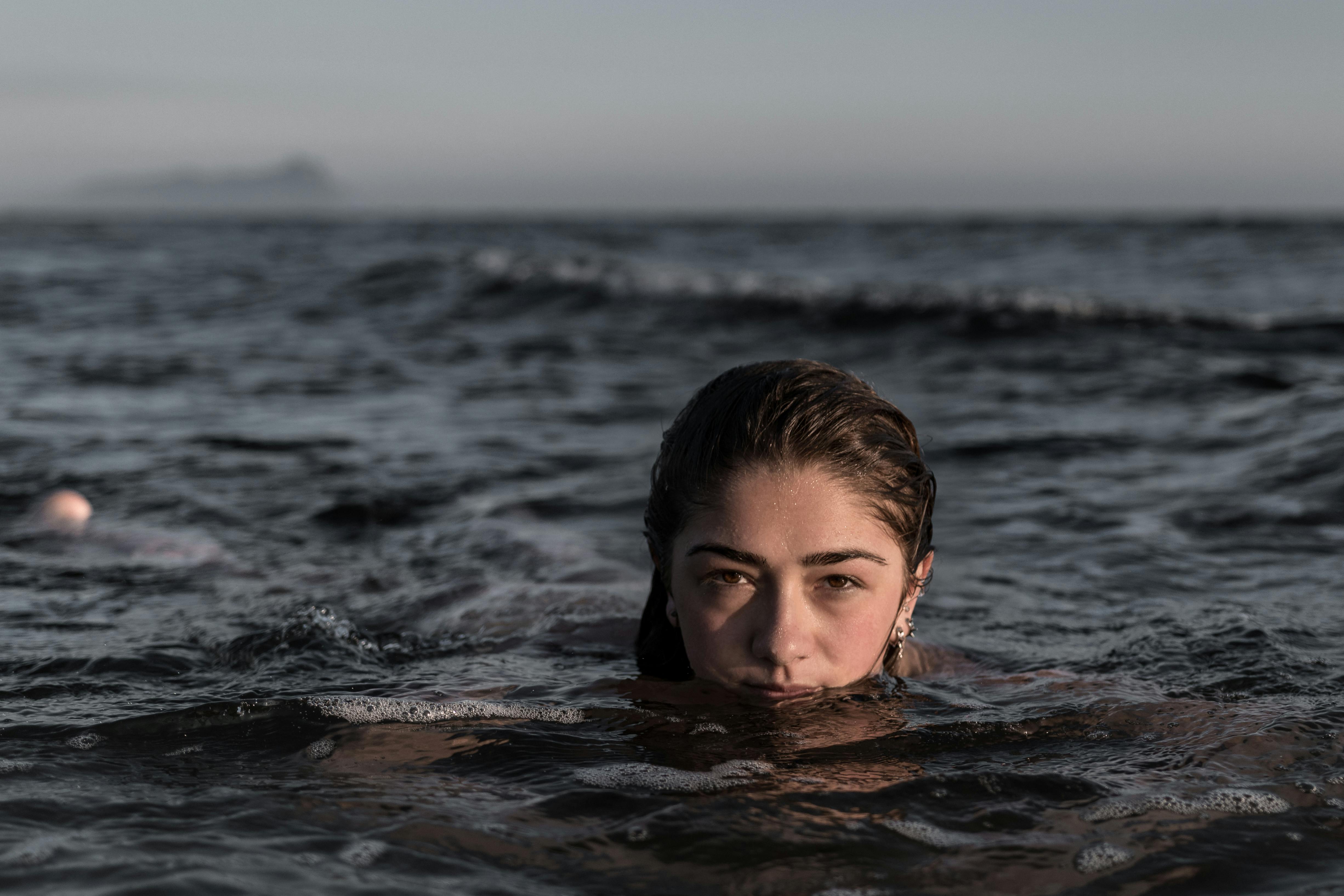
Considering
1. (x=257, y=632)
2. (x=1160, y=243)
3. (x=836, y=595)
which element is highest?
(x=1160, y=243)

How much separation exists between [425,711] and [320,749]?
395 millimetres

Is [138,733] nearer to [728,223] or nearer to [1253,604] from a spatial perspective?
[1253,604]

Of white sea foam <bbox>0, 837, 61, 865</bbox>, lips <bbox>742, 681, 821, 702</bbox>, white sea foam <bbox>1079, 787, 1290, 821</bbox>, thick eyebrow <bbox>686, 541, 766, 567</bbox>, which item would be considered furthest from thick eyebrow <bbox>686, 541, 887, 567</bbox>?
white sea foam <bbox>0, 837, 61, 865</bbox>

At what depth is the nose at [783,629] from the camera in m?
3.12

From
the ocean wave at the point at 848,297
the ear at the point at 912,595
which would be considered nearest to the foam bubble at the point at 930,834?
the ear at the point at 912,595

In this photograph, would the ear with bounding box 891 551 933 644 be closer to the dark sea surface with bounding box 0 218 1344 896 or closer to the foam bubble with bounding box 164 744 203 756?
the dark sea surface with bounding box 0 218 1344 896

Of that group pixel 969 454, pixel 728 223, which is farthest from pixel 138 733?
pixel 728 223

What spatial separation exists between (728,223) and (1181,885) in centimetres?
7452

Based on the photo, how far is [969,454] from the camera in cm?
823

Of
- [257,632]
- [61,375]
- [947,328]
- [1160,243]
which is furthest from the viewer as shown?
[1160,243]

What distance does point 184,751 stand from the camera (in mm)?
3215

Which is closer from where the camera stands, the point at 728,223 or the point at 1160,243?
the point at 1160,243

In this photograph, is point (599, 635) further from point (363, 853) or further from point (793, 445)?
point (363, 853)

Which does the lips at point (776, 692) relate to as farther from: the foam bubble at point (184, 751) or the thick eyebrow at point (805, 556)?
the foam bubble at point (184, 751)
